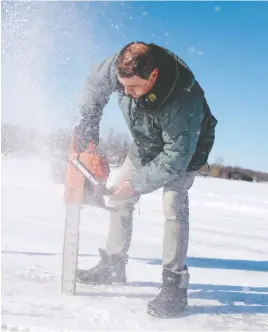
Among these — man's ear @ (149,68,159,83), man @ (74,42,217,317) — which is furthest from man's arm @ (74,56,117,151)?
man's ear @ (149,68,159,83)

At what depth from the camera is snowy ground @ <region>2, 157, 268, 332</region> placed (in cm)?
225

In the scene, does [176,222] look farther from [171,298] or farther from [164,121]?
[164,121]

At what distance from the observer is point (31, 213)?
19.0 ft

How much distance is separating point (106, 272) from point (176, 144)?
1.02m

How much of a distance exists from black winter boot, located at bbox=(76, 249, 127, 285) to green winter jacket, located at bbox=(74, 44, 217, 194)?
0.64 m

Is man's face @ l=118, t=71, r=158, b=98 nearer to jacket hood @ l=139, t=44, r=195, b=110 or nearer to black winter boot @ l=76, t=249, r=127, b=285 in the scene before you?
jacket hood @ l=139, t=44, r=195, b=110

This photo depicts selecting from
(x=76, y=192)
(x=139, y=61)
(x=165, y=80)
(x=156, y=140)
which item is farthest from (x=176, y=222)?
(x=139, y=61)

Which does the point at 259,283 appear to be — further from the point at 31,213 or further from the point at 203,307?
the point at 31,213

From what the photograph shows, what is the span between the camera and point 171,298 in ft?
8.02

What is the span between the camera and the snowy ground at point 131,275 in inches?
88.7

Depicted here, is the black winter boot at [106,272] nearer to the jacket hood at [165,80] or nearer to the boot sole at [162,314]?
the boot sole at [162,314]

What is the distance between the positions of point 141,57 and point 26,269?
63.6 inches

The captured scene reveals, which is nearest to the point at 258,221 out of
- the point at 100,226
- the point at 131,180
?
the point at 100,226

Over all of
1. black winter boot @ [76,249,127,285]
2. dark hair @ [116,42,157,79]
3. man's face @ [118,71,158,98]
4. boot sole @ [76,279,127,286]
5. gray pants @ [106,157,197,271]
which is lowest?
boot sole @ [76,279,127,286]
